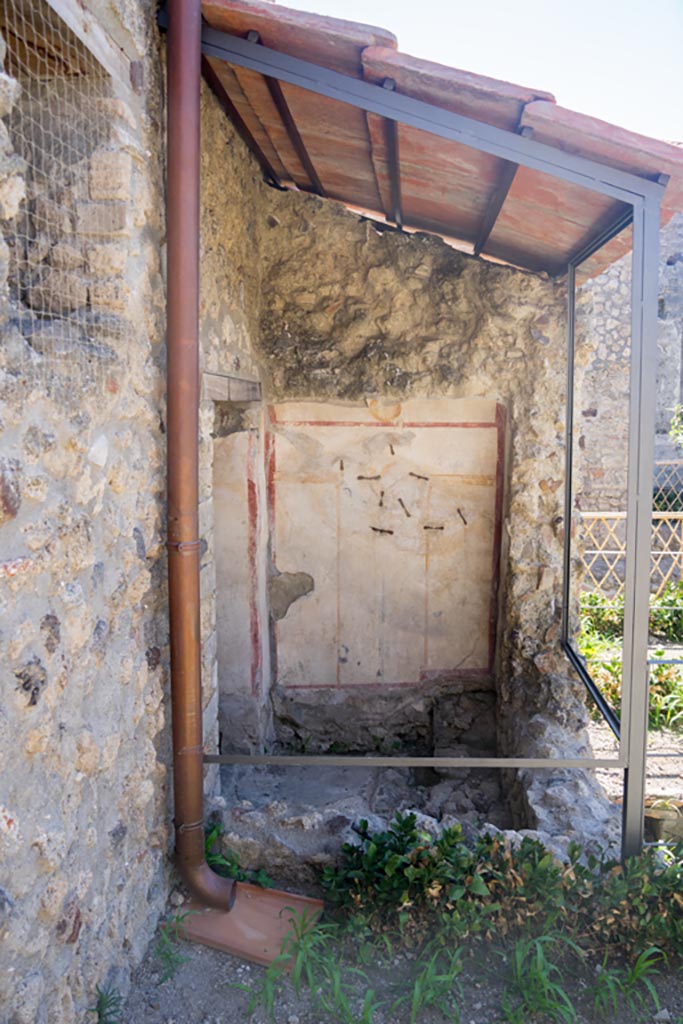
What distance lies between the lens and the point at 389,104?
7.58 feet

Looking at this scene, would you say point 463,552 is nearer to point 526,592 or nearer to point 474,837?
point 526,592

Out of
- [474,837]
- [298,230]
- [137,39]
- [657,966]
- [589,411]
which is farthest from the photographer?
[589,411]

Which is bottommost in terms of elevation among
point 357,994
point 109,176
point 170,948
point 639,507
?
point 357,994

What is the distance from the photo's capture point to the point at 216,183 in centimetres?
308

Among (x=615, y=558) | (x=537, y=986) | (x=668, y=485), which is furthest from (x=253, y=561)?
(x=668, y=485)

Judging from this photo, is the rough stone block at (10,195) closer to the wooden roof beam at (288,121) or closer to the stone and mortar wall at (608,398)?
the wooden roof beam at (288,121)

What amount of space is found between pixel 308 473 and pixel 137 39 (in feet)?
8.13

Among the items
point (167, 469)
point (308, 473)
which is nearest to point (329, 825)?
point (167, 469)

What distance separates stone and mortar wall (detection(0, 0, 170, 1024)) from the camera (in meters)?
1.61

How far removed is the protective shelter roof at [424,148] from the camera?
7.14 ft

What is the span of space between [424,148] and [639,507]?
1504 millimetres

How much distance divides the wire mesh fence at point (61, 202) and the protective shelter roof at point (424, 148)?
53 cm

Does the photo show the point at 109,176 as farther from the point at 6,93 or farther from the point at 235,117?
the point at 235,117

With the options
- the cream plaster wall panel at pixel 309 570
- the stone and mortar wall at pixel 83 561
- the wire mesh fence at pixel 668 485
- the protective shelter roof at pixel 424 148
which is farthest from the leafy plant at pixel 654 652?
the wire mesh fence at pixel 668 485
